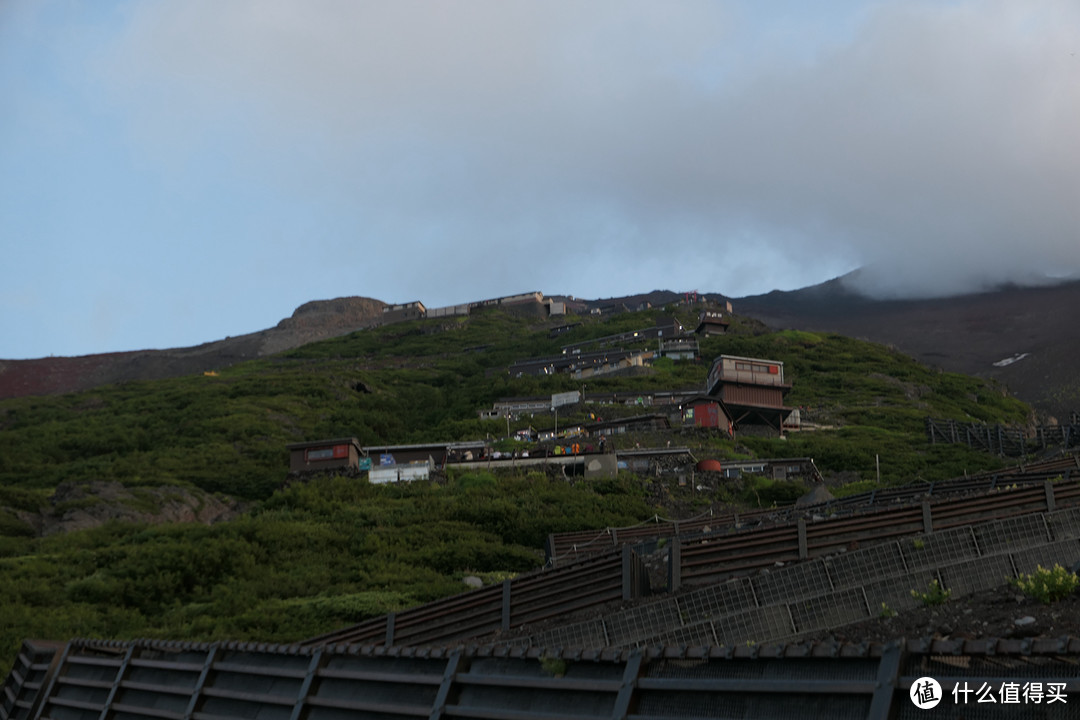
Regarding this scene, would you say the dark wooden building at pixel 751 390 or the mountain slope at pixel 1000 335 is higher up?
the mountain slope at pixel 1000 335

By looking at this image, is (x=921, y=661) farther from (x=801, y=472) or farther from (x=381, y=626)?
(x=801, y=472)

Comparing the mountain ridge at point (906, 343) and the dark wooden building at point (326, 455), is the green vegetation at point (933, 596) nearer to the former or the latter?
the dark wooden building at point (326, 455)

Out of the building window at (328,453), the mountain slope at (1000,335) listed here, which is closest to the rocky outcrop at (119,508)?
the building window at (328,453)

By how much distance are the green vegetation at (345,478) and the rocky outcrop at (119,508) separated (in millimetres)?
725

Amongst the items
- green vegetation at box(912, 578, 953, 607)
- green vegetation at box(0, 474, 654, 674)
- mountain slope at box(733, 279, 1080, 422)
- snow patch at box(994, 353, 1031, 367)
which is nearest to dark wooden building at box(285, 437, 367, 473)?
green vegetation at box(0, 474, 654, 674)

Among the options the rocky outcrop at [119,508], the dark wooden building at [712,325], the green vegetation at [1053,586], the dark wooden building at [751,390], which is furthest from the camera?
the dark wooden building at [712,325]

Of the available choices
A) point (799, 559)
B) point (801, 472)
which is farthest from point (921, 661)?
point (801, 472)

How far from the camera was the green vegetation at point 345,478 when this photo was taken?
1272 inches

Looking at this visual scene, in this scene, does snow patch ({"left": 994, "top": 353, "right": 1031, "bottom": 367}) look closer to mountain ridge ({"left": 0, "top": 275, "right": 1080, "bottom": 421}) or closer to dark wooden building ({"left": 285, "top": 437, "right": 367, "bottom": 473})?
mountain ridge ({"left": 0, "top": 275, "right": 1080, "bottom": 421})

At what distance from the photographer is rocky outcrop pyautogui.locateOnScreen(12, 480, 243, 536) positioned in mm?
52062

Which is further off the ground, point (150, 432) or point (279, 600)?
point (150, 432)

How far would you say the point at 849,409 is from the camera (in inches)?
3661

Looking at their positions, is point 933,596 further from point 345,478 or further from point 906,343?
point 906,343

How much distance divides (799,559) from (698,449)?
5194 cm
